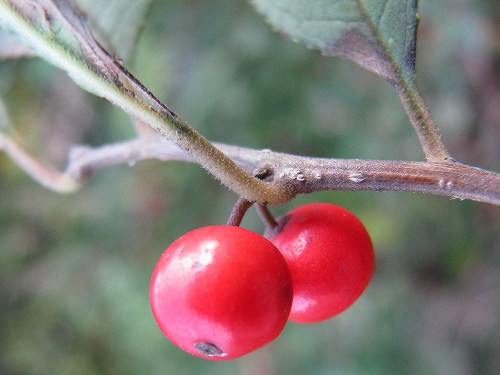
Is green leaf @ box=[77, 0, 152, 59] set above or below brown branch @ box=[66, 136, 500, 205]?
above

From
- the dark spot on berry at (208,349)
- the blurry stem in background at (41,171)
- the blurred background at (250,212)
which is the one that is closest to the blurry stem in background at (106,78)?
the dark spot on berry at (208,349)

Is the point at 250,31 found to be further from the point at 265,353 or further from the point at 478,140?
the point at 265,353

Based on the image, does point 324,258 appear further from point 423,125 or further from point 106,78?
point 106,78

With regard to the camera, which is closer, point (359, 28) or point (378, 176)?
point (378, 176)

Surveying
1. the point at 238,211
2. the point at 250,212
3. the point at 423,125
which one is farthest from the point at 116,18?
the point at 250,212

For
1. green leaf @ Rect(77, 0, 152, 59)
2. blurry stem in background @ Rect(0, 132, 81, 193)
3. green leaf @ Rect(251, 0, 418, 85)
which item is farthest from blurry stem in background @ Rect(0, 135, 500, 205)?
blurry stem in background @ Rect(0, 132, 81, 193)

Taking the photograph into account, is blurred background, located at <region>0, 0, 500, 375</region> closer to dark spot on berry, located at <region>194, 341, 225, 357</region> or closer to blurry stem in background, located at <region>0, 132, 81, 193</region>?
blurry stem in background, located at <region>0, 132, 81, 193</region>
